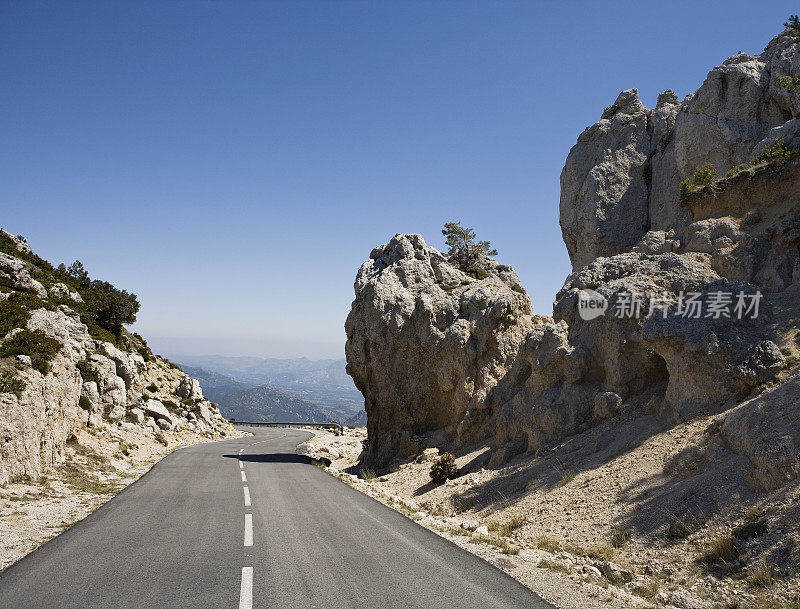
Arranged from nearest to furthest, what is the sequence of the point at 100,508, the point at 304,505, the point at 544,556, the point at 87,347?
the point at 544,556
the point at 100,508
the point at 304,505
the point at 87,347

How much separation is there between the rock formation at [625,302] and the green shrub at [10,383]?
16.7 metres

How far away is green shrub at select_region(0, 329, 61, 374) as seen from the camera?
A: 18422 mm

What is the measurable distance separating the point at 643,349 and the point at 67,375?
22.5 metres

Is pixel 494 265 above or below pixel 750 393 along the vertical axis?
above

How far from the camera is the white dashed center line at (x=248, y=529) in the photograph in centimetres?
1045

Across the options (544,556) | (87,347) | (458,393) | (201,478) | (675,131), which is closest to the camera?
(544,556)

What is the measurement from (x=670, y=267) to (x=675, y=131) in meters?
20.5

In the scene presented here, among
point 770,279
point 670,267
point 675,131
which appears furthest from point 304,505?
point 675,131

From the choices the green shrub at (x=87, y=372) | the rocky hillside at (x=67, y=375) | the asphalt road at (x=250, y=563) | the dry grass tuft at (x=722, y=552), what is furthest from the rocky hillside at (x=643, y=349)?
the green shrub at (x=87, y=372)

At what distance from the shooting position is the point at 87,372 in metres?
28.8

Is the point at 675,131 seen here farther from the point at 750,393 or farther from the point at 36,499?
the point at 36,499

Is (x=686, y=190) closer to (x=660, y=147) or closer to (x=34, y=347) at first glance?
(x=660, y=147)

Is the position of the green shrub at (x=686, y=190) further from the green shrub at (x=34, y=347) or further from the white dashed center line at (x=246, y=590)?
the green shrub at (x=34, y=347)

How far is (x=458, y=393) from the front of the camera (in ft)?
88.2
